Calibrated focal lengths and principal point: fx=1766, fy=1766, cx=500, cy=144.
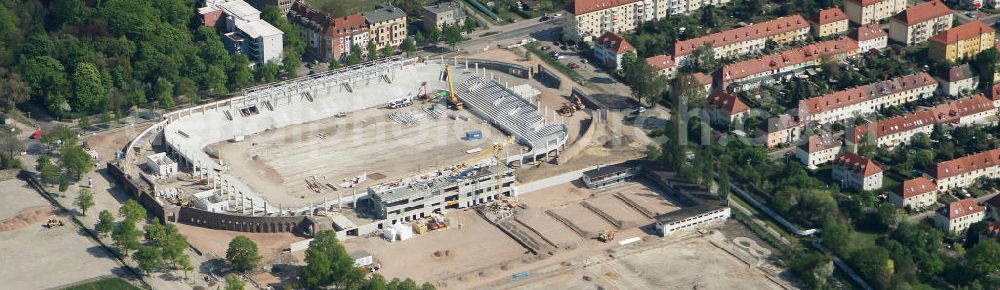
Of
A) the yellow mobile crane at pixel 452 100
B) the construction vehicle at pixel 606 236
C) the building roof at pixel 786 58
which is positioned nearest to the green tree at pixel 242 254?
the construction vehicle at pixel 606 236

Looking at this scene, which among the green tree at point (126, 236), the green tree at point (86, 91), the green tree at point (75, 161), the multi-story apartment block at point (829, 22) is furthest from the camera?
the multi-story apartment block at point (829, 22)

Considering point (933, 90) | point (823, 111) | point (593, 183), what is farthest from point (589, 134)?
point (933, 90)

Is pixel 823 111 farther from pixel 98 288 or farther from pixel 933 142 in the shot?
pixel 98 288

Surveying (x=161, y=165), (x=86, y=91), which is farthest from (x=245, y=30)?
(x=161, y=165)

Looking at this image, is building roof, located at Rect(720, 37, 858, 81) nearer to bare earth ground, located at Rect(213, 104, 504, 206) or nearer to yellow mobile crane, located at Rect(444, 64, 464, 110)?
bare earth ground, located at Rect(213, 104, 504, 206)

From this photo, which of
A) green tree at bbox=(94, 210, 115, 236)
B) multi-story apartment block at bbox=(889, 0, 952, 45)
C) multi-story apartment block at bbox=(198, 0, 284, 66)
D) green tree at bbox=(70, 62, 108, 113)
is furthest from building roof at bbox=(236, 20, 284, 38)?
multi-story apartment block at bbox=(889, 0, 952, 45)

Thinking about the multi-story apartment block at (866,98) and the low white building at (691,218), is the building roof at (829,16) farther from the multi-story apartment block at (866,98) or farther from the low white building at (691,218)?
the low white building at (691,218)

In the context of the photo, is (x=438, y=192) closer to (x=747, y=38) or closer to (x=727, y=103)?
(x=727, y=103)
